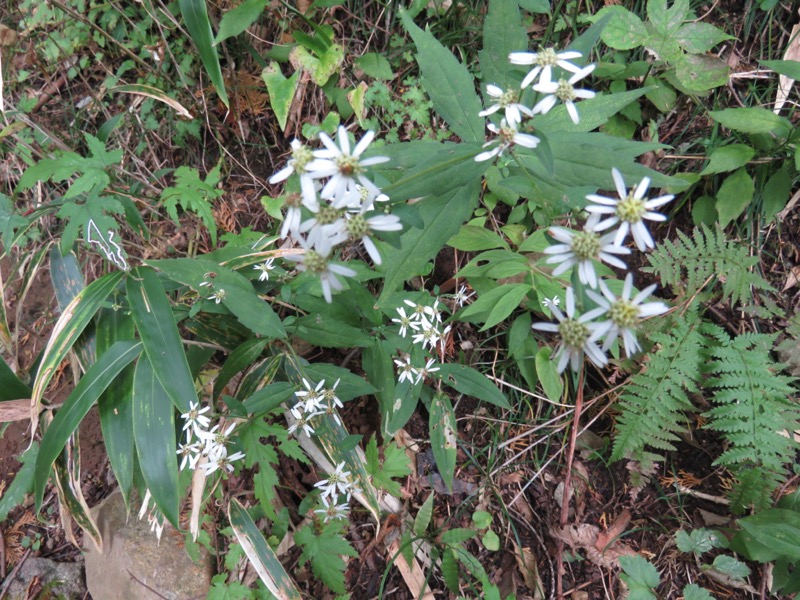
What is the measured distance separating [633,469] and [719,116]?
7.45ft

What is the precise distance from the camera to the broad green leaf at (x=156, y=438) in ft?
9.12

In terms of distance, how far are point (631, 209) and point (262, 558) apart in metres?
2.83

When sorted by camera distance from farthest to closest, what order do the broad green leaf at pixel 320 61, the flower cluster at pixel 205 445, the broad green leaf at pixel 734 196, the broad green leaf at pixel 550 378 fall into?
the broad green leaf at pixel 320 61, the broad green leaf at pixel 734 196, the broad green leaf at pixel 550 378, the flower cluster at pixel 205 445

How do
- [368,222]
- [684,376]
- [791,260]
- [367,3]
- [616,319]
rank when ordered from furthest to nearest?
[367,3] → [791,260] → [684,376] → [368,222] → [616,319]

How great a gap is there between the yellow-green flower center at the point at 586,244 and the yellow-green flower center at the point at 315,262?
0.99 meters

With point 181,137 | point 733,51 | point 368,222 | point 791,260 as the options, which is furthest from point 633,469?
point 181,137

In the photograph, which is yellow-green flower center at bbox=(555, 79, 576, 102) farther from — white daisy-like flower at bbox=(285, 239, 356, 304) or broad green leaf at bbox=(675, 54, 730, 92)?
broad green leaf at bbox=(675, 54, 730, 92)

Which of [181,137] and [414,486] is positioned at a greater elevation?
[181,137]

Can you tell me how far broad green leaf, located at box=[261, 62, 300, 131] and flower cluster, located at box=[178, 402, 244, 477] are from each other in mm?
2333

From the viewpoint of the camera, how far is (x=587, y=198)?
2219mm

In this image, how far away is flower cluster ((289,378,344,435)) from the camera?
9.57 ft

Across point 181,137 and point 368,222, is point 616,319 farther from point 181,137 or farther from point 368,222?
point 181,137

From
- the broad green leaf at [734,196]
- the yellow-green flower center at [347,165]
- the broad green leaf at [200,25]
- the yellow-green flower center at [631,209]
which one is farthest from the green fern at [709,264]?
the broad green leaf at [200,25]

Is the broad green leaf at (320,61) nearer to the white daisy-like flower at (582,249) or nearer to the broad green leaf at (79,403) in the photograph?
the broad green leaf at (79,403)
